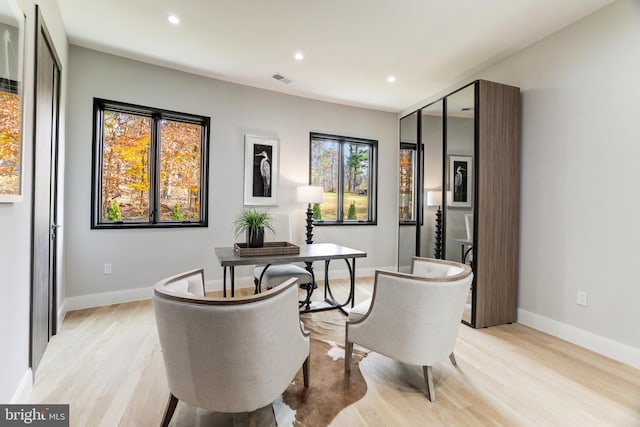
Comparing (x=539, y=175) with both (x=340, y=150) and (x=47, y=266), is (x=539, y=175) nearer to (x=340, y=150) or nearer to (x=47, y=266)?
(x=340, y=150)

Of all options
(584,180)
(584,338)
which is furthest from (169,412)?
(584,180)

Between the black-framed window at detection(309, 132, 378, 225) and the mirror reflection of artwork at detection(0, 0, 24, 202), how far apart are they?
3379mm

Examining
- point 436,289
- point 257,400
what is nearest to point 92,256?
point 257,400

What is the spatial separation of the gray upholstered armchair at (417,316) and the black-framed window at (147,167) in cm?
280

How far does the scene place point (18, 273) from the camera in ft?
5.45

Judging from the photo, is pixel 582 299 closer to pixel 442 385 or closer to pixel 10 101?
pixel 442 385

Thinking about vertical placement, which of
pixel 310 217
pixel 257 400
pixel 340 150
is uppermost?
pixel 340 150

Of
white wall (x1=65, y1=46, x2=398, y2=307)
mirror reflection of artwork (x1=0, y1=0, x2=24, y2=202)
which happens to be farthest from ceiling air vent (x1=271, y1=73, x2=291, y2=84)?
mirror reflection of artwork (x1=0, y1=0, x2=24, y2=202)

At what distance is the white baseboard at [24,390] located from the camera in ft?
5.27

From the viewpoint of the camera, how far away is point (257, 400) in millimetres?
1407

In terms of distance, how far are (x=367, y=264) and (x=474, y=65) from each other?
3.13 meters

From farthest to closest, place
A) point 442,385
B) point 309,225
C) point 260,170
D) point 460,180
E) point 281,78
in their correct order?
point 309,225, point 260,170, point 281,78, point 460,180, point 442,385

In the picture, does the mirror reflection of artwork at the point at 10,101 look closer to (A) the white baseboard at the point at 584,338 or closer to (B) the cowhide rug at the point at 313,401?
(B) the cowhide rug at the point at 313,401

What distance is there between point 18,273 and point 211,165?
8.06 feet
